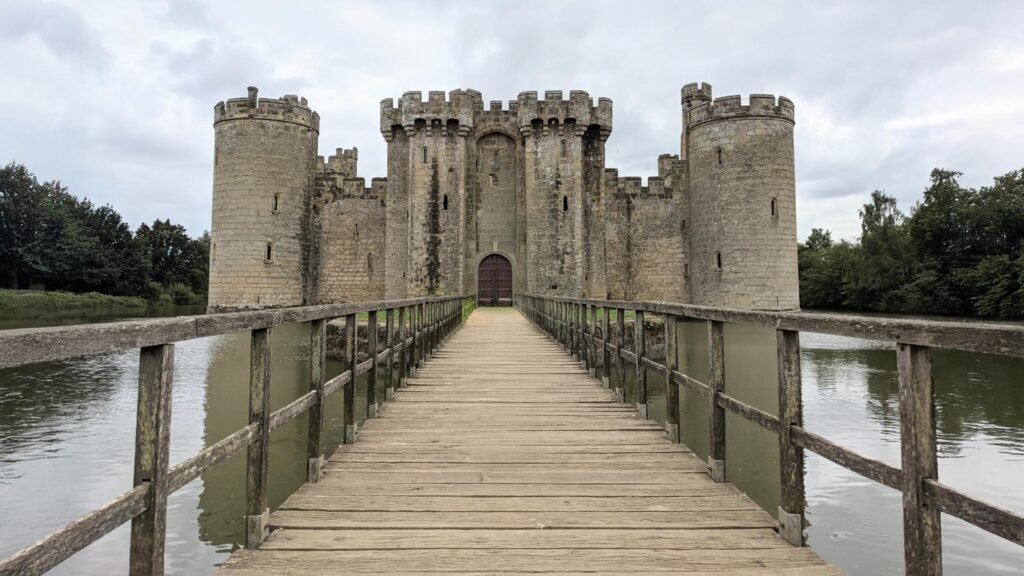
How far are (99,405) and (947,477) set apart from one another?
485 inches

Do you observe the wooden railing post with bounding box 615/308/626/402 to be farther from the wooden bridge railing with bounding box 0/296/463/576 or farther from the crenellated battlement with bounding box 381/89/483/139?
the crenellated battlement with bounding box 381/89/483/139

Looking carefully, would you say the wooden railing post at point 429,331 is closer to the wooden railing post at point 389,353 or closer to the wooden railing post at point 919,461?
the wooden railing post at point 389,353

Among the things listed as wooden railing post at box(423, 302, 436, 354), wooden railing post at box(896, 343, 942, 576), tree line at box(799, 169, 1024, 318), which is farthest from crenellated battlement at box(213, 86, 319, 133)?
tree line at box(799, 169, 1024, 318)

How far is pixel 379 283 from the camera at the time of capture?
89.5 feet

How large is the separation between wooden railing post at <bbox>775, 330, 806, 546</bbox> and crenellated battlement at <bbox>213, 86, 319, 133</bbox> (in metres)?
25.2

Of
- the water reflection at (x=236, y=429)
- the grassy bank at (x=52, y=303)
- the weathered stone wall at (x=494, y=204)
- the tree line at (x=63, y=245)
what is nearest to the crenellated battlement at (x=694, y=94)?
the weathered stone wall at (x=494, y=204)

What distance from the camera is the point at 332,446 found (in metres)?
7.70

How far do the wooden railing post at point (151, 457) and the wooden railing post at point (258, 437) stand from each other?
0.73 metres

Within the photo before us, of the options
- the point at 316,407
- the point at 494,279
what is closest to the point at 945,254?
the point at 494,279

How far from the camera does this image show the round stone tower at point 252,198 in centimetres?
2417

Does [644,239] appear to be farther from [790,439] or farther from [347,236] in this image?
[790,439]

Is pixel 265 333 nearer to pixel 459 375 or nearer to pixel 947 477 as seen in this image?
pixel 459 375

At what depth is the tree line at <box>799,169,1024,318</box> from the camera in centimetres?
2928

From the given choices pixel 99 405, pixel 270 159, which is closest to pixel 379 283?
pixel 270 159
